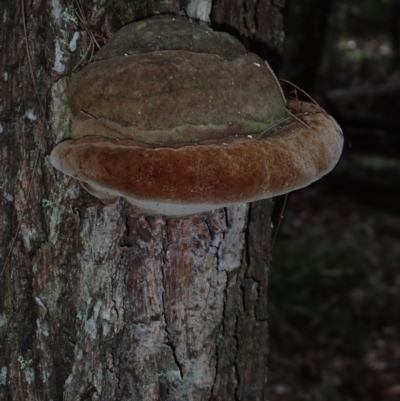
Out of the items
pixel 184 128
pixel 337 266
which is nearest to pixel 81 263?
pixel 184 128

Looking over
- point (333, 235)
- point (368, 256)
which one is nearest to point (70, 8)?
point (368, 256)

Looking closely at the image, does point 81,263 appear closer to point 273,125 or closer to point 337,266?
point 273,125

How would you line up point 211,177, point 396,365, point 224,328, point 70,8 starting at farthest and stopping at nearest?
point 396,365, point 224,328, point 70,8, point 211,177

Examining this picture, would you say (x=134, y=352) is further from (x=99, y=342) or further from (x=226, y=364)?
(x=226, y=364)

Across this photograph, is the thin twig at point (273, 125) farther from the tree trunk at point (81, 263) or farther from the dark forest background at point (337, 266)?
the dark forest background at point (337, 266)

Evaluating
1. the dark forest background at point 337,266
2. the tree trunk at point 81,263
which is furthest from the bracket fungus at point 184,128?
the dark forest background at point 337,266

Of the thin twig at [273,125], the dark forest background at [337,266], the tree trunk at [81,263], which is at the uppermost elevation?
the thin twig at [273,125]

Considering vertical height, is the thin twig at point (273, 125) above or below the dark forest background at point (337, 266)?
above
